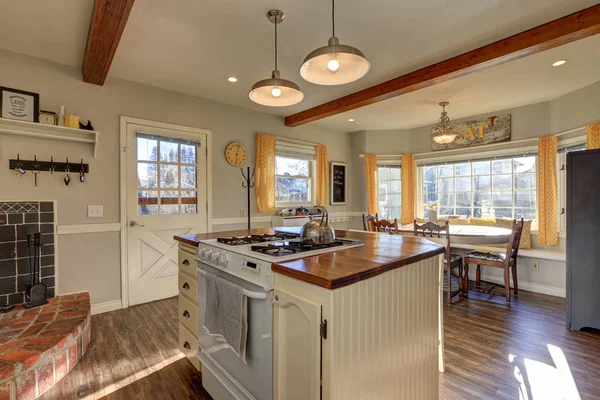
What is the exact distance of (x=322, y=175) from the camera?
506 centimetres

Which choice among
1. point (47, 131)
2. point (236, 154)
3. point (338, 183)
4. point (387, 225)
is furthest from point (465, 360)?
point (47, 131)

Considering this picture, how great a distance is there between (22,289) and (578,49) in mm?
5335

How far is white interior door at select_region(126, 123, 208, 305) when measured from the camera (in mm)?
3191

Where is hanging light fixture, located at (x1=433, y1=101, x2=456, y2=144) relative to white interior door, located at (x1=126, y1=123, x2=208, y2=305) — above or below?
above

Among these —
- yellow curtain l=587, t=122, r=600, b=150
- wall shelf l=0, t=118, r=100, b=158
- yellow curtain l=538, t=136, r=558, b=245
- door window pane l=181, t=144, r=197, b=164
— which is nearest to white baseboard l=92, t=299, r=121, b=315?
wall shelf l=0, t=118, r=100, b=158

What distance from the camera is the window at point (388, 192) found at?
5.45m

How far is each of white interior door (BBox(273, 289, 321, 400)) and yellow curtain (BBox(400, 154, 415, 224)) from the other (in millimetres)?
4546

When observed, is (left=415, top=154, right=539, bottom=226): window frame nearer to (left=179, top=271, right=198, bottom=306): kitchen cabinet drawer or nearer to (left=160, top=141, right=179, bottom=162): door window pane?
(left=160, top=141, right=179, bottom=162): door window pane

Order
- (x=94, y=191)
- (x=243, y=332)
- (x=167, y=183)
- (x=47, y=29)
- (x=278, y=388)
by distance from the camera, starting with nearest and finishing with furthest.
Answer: (x=278, y=388) → (x=243, y=332) → (x=47, y=29) → (x=94, y=191) → (x=167, y=183)

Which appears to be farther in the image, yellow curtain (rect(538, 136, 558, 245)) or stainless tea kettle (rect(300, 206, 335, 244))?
yellow curtain (rect(538, 136, 558, 245))

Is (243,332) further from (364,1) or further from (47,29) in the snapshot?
(47,29)

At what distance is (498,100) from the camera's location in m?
3.76

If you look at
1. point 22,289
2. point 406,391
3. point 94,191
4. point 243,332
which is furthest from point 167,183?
point 406,391

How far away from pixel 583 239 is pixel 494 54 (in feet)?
5.88
